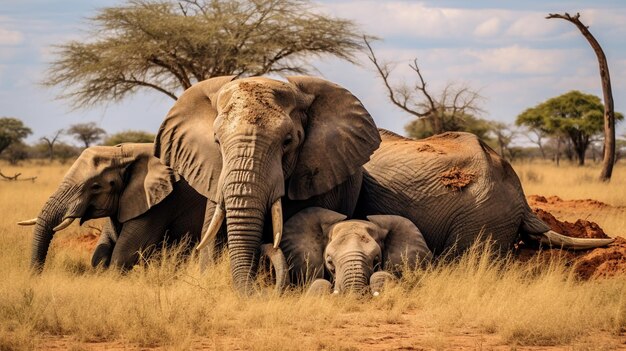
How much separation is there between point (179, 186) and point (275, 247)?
2.40 m

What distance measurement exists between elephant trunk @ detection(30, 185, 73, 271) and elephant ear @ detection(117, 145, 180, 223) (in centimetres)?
54

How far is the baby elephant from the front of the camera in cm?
823

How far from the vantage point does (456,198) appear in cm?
1035

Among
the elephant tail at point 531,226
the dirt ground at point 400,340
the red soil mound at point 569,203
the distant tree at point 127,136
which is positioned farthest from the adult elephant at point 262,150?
the distant tree at point 127,136

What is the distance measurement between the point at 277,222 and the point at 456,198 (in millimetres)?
2510

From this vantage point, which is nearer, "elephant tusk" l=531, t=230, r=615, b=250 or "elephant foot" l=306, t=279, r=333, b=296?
"elephant foot" l=306, t=279, r=333, b=296

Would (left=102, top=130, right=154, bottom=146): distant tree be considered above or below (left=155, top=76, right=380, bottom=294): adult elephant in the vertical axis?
below

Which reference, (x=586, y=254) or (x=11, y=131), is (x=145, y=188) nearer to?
(x=586, y=254)

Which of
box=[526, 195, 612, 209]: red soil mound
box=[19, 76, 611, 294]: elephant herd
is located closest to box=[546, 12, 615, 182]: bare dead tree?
box=[526, 195, 612, 209]: red soil mound

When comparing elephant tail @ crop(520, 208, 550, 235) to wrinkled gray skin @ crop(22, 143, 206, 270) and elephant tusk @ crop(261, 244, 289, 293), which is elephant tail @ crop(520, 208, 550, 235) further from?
wrinkled gray skin @ crop(22, 143, 206, 270)

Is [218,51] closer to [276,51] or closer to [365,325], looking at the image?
[276,51]

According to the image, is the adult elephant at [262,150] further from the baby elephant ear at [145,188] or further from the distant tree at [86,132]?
the distant tree at [86,132]

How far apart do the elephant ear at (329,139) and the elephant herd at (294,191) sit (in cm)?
1

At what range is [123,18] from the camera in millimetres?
26078
